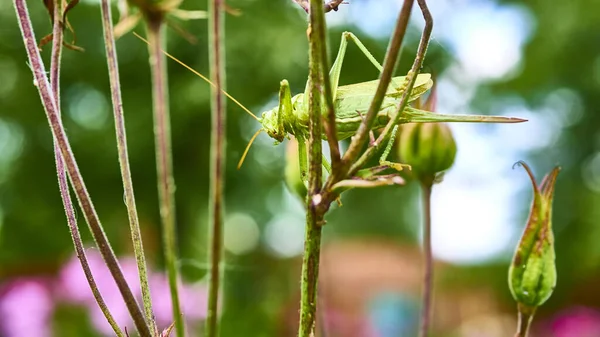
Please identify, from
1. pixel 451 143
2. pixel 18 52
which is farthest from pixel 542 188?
pixel 18 52

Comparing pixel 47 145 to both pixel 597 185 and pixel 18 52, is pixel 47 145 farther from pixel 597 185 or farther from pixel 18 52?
pixel 597 185

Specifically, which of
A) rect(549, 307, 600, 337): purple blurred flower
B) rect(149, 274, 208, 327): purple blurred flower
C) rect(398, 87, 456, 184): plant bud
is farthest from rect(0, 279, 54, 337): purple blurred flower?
rect(549, 307, 600, 337): purple blurred flower

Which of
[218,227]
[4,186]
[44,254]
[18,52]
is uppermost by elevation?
[18,52]

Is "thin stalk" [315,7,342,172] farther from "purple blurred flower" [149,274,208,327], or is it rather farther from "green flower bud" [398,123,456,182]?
"purple blurred flower" [149,274,208,327]

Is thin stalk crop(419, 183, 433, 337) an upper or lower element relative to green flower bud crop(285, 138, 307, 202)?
lower

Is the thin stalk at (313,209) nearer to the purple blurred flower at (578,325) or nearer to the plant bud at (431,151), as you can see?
the plant bud at (431,151)

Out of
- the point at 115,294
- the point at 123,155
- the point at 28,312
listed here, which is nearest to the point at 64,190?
the point at 123,155
